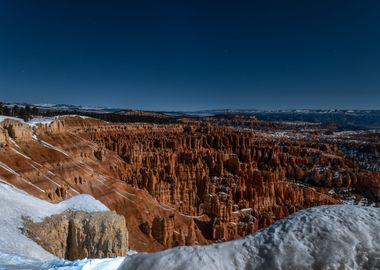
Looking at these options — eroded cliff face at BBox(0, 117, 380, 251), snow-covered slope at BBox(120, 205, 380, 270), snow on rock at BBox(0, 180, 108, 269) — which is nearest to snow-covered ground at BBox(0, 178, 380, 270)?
snow-covered slope at BBox(120, 205, 380, 270)

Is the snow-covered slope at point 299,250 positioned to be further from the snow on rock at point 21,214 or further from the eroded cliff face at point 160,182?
the eroded cliff face at point 160,182

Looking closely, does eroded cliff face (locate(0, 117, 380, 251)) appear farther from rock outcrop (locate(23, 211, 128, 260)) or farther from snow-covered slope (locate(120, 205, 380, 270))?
snow-covered slope (locate(120, 205, 380, 270))

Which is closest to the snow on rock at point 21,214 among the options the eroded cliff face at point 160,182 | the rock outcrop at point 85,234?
the rock outcrop at point 85,234

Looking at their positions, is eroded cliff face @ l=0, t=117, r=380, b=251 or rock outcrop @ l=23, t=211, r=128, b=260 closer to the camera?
rock outcrop @ l=23, t=211, r=128, b=260

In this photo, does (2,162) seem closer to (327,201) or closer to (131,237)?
(131,237)

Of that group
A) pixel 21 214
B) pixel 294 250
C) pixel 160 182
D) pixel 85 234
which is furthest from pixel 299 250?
pixel 160 182

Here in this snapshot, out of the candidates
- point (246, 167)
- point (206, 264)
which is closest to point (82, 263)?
point (206, 264)

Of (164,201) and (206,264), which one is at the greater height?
(206,264)
